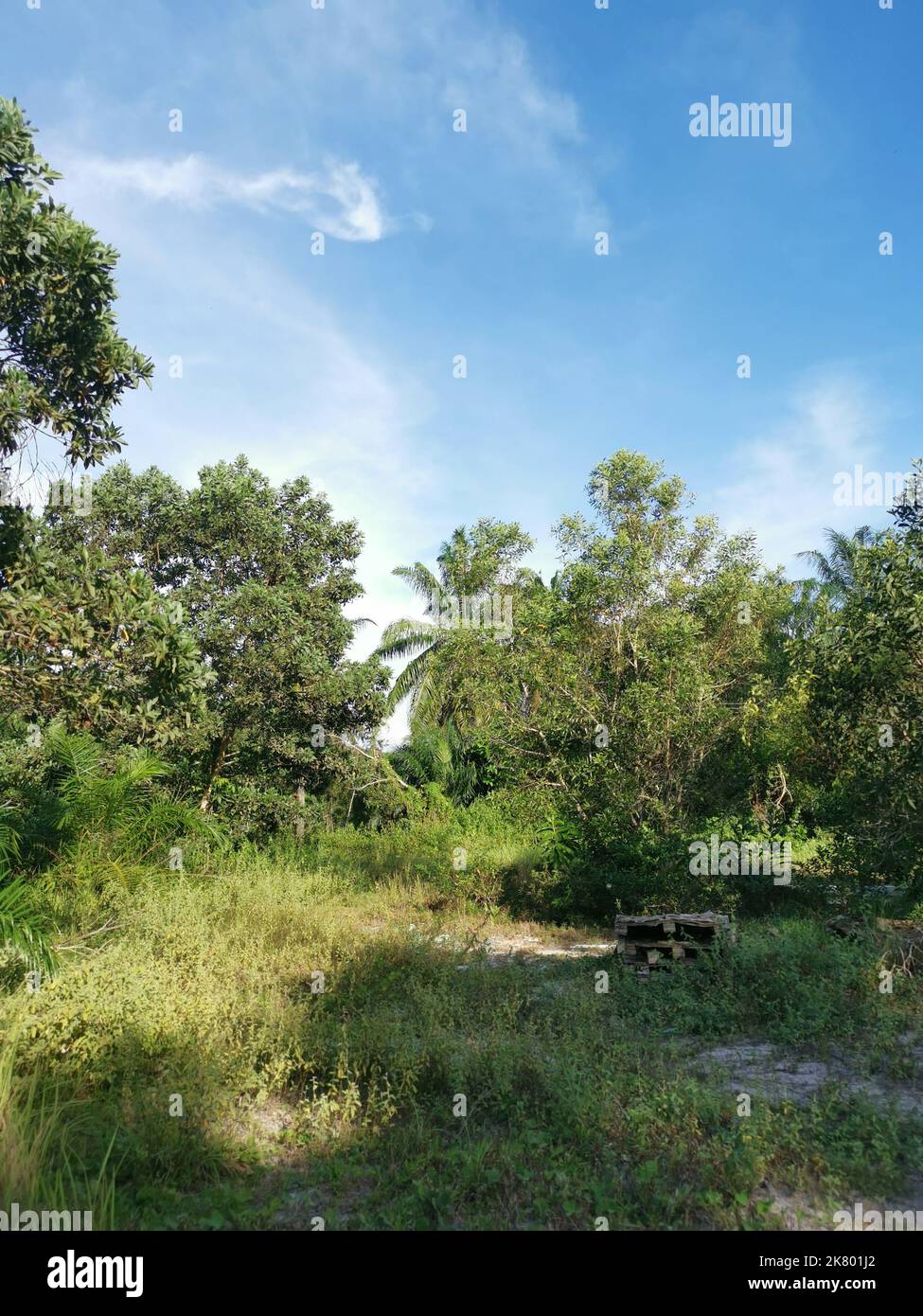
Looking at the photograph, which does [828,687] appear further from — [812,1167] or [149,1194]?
[149,1194]

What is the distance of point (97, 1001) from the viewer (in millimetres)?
A: 5914

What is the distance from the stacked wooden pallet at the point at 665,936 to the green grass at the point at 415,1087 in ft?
1.14

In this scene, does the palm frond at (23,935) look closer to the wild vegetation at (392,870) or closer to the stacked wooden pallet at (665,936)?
the wild vegetation at (392,870)

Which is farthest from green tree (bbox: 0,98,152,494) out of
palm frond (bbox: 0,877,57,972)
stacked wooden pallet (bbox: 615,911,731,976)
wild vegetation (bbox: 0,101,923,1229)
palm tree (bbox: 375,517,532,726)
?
palm tree (bbox: 375,517,532,726)

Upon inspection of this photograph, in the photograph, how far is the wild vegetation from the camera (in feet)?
14.9

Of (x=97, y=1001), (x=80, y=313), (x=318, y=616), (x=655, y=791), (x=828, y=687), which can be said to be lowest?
(x=97, y=1001)

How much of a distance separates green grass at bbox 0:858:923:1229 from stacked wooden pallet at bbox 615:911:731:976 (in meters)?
0.35

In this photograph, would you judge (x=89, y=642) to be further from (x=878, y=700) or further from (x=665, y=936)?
(x=878, y=700)

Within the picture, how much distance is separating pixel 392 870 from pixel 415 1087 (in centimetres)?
915

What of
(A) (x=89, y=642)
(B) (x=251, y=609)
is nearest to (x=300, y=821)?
(B) (x=251, y=609)

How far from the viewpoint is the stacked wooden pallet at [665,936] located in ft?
28.8
